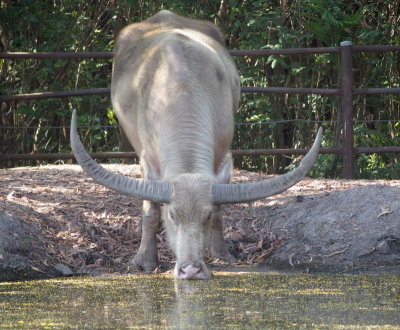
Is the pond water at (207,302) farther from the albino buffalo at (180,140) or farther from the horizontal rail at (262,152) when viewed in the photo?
the horizontal rail at (262,152)

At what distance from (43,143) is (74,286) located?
824 cm

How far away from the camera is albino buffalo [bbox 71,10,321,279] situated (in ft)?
20.1

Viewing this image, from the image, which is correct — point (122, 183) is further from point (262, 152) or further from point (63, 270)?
point (262, 152)

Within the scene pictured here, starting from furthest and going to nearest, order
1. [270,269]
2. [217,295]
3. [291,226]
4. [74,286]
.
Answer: [291,226]
[270,269]
[74,286]
[217,295]

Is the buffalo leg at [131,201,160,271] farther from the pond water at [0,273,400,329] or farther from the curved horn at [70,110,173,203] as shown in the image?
the curved horn at [70,110,173,203]

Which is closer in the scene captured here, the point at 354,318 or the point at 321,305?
the point at 354,318

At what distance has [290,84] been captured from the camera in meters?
13.9

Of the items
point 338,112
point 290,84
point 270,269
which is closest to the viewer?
point 270,269

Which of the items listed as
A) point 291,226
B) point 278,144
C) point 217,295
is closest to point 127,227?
point 291,226

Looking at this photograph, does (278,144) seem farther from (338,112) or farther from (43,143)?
(43,143)

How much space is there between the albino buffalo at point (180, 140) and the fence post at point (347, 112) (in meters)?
2.80

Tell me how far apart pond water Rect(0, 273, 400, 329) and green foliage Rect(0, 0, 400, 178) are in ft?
19.1

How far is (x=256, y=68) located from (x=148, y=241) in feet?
20.2

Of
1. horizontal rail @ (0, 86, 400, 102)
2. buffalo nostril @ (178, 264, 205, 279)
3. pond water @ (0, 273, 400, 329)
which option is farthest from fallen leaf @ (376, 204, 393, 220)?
horizontal rail @ (0, 86, 400, 102)
